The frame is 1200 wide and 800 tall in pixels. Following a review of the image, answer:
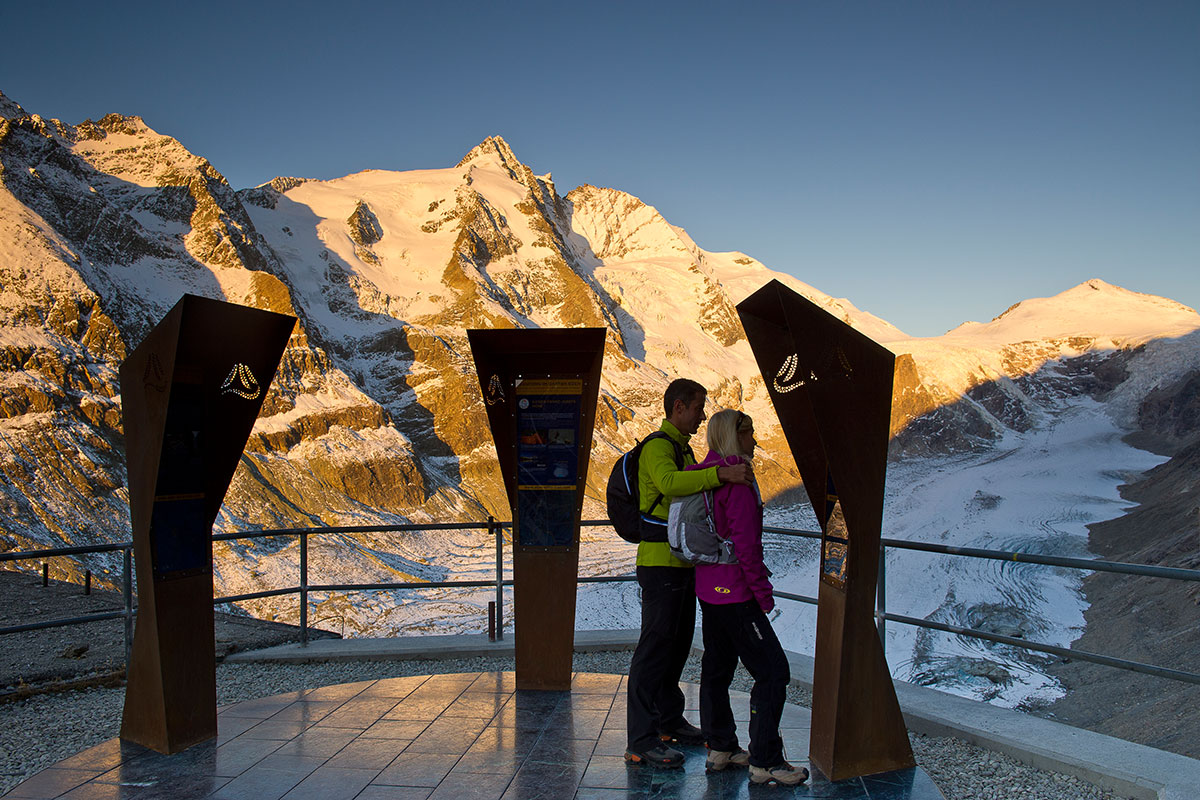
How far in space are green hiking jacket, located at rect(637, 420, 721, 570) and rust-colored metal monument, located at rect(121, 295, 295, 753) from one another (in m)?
2.49

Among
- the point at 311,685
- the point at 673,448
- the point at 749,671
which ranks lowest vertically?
→ the point at 311,685

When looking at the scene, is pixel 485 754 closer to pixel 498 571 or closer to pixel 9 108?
pixel 498 571

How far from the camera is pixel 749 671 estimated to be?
3.92m

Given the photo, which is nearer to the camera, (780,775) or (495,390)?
(780,775)

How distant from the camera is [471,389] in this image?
14875 centimetres

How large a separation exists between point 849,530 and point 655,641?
1068 millimetres

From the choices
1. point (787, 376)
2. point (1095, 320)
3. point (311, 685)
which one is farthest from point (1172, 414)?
point (787, 376)

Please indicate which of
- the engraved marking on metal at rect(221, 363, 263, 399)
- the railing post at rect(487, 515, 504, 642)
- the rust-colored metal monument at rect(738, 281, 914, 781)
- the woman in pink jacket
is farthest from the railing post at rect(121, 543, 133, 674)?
the rust-colored metal monument at rect(738, 281, 914, 781)

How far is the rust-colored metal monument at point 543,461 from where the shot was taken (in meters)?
6.03

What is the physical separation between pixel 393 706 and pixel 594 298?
582 feet

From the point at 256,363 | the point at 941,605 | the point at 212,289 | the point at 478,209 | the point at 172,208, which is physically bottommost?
the point at 941,605

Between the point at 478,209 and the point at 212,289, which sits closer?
the point at 212,289

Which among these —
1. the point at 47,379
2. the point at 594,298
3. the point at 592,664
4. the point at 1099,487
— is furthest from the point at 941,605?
the point at 594,298

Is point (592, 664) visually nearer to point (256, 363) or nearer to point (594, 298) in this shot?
point (256, 363)
